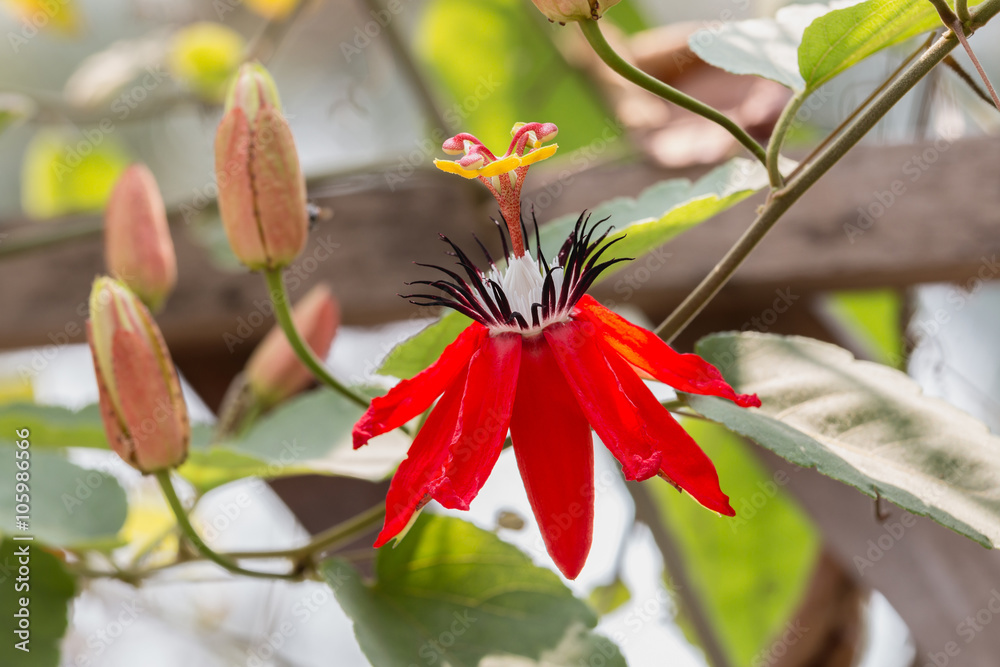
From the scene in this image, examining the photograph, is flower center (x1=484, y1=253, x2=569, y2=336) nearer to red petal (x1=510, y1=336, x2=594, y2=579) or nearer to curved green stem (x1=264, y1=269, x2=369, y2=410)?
red petal (x1=510, y1=336, x2=594, y2=579)

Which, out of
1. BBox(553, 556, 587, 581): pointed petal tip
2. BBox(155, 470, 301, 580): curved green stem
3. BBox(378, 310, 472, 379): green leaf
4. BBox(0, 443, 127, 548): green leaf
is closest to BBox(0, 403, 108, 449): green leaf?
BBox(0, 443, 127, 548): green leaf

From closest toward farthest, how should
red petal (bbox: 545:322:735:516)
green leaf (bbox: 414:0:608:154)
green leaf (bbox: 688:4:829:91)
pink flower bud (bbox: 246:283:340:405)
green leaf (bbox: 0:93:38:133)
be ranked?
red petal (bbox: 545:322:735:516)
green leaf (bbox: 688:4:829:91)
pink flower bud (bbox: 246:283:340:405)
green leaf (bbox: 0:93:38:133)
green leaf (bbox: 414:0:608:154)

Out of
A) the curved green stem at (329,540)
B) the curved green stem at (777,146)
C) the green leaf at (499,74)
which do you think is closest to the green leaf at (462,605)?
the curved green stem at (329,540)

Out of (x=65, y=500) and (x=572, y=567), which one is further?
(x=65, y=500)

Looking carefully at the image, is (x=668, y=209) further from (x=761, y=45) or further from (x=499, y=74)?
(x=499, y=74)

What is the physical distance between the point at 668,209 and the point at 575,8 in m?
0.11

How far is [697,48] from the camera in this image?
40 centimetres

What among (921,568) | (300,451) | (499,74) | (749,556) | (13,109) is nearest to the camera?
(300,451)

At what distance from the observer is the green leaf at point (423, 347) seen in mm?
377

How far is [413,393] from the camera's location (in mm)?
318

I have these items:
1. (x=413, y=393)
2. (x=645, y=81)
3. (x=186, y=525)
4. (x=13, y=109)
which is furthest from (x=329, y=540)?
(x=13, y=109)

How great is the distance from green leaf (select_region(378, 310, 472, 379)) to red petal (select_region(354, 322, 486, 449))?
2.1 inches

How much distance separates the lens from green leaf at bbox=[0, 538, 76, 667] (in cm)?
51

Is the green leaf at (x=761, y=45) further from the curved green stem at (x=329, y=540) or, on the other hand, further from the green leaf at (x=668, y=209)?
the curved green stem at (x=329, y=540)
